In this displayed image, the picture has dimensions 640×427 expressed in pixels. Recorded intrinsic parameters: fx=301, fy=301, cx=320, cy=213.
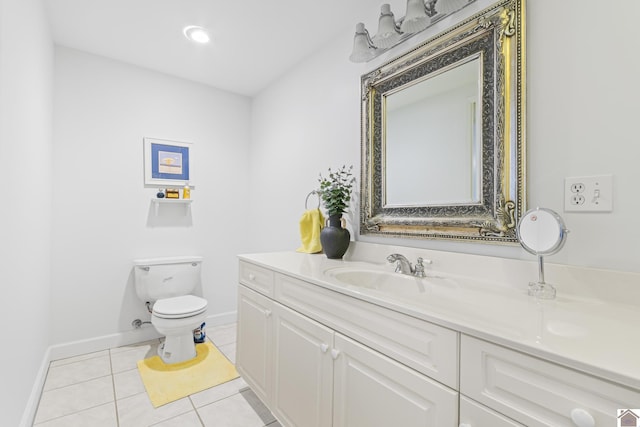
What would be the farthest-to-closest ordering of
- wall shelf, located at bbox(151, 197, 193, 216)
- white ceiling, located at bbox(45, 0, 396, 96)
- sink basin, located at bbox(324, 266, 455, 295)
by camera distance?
wall shelf, located at bbox(151, 197, 193, 216) < white ceiling, located at bbox(45, 0, 396, 96) < sink basin, located at bbox(324, 266, 455, 295)

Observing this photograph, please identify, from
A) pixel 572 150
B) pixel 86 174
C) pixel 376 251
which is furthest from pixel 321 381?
pixel 86 174

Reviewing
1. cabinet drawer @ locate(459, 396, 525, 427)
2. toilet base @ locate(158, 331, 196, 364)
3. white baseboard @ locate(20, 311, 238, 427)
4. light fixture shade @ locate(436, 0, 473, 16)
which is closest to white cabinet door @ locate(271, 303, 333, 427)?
cabinet drawer @ locate(459, 396, 525, 427)

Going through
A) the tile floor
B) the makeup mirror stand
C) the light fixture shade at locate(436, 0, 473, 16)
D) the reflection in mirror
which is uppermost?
the light fixture shade at locate(436, 0, 473, 16)

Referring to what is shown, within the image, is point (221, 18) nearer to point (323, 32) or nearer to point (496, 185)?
point (323, 32)

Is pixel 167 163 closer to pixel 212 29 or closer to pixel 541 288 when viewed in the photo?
pixel 212 29

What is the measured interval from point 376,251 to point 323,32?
1452mm

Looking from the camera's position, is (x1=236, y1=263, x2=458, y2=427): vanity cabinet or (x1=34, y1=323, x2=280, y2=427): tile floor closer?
(x1=236, y1=263, x2=458, y2=427): vanity cabinet

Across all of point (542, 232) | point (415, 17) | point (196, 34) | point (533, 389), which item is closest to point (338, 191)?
point (415, 17)

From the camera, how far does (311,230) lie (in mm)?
2008

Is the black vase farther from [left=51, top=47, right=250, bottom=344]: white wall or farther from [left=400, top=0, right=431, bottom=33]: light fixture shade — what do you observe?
[left=51, top=47, right=250, bottom=344]: white wall

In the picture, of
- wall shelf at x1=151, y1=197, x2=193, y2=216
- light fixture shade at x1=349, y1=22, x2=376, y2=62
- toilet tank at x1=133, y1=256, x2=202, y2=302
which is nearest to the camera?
light fixture shade at x1=349, y1=22, x2=376, y2=62

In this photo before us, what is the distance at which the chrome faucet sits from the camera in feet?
4.30

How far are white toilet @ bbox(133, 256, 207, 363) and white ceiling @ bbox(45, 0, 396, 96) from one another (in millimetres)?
1604

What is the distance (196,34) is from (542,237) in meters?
2.23
